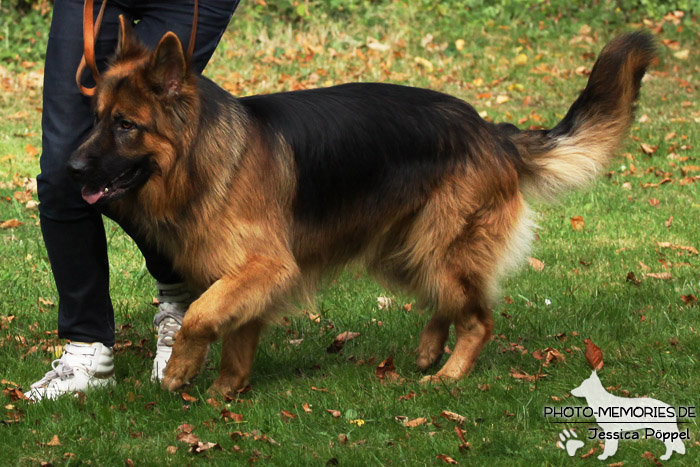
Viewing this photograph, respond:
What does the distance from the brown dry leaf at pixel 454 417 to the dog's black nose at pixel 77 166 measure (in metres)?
1.86

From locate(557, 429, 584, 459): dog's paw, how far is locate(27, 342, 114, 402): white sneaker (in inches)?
84.6

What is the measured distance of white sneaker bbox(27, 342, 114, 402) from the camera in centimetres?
421

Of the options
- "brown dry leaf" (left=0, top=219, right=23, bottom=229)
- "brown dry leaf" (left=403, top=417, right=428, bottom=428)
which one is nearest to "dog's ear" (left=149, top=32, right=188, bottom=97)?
"brown dry leaf" (left=403, top=417, right=428, bottom=428)

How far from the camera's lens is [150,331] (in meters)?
5.27

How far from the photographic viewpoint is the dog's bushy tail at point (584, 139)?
4773 mm

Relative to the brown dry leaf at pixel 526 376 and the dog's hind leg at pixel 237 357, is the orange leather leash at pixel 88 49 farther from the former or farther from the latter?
the brown dry leaf at pixel 526 376

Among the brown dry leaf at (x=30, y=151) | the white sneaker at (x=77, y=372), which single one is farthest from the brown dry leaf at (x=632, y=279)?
the brown dry leaf at (x=30, y=151)

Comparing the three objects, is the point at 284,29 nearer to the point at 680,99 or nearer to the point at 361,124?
the point at 680,99

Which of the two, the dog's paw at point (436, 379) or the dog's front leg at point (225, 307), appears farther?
the dog's paw at point (436, 379)

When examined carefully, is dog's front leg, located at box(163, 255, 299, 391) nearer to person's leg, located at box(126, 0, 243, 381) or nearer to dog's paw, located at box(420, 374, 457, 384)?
person's leg, located at box(126, 0, 243, 381)

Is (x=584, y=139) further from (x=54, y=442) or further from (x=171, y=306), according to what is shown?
(x=54, y=442)

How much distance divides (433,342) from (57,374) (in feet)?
6.32

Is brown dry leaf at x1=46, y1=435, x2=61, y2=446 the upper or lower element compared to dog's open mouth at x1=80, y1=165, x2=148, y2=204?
lower

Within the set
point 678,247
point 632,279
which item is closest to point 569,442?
point 632,279
